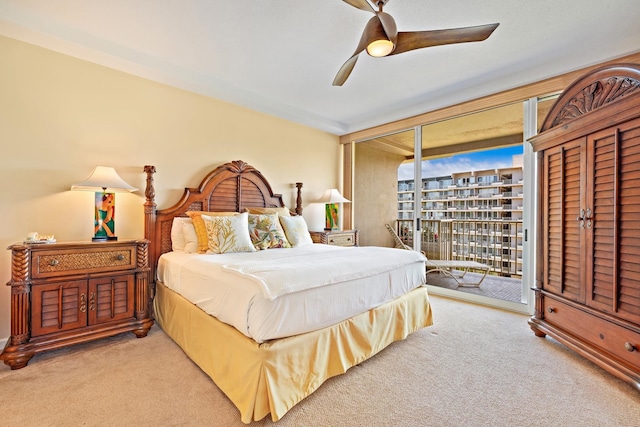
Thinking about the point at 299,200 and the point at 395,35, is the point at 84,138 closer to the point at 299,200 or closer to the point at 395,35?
the point at 299,200

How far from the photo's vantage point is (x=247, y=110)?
3920mm

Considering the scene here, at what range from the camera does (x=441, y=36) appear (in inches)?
73.2

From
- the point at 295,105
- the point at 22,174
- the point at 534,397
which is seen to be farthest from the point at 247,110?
the point at 534,397

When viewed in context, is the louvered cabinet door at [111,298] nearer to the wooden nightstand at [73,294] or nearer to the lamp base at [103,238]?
the wooden nightstand at [73,294]

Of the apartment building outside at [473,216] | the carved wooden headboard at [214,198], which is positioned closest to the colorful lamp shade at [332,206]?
the carved wooden headboard at [214,198]

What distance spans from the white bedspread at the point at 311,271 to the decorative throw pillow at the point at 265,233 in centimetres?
107

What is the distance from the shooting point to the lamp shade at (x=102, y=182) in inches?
98.2

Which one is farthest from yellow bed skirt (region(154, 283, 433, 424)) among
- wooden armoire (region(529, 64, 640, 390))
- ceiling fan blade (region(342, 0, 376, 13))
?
ceiling fan blade (region(342, 0, 376, 13))

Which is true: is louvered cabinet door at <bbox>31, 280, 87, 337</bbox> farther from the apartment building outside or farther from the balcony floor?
the balcony floor

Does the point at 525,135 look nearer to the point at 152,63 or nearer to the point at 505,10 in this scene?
the point at 505,10

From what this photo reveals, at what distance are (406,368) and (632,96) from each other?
7.59 feet

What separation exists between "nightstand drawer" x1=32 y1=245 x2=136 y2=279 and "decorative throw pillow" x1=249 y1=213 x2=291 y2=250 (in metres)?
1.13

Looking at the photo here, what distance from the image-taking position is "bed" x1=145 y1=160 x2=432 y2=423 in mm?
1514

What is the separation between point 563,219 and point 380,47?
207 centimetres
